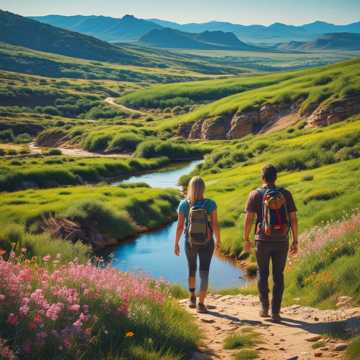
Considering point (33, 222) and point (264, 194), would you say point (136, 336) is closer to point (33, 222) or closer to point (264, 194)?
point (264, 194)

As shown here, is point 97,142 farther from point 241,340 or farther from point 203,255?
point 241,340

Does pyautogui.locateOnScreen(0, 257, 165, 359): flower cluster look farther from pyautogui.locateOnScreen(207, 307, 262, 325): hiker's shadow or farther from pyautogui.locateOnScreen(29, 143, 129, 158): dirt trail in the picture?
pyautogui.locateOnScreen(29, 143, 129, 158): dirt trail

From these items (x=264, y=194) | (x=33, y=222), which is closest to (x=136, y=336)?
(x=264, y=194)

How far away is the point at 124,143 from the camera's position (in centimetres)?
9825

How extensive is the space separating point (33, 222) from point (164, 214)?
1131 cm

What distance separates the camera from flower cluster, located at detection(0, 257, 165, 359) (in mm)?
7895

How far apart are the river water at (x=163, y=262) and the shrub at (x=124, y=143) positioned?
52724mm

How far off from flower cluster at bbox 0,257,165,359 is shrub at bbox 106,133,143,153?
8612cm

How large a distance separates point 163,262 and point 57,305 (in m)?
25.3

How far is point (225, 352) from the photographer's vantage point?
10.5 metres

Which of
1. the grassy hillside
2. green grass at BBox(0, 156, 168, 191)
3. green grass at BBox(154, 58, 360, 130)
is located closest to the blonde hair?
the grassy hillside

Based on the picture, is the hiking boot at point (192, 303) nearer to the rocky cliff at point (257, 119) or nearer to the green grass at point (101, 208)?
the green grass at point (101, 208)

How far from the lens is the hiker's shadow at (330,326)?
34.4 feet

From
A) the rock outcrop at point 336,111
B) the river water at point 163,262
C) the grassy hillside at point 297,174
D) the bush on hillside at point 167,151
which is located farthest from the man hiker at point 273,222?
the bush on hillside at point 167,151
